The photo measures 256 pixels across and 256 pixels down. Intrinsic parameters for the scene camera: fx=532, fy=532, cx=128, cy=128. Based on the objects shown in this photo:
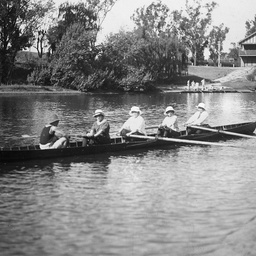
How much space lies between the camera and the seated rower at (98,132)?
2247cm

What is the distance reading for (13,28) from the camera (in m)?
68.1

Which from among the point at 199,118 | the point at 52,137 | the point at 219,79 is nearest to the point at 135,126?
the point at 52,137

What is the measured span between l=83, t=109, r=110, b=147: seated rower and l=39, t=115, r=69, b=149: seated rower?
1.40 metres

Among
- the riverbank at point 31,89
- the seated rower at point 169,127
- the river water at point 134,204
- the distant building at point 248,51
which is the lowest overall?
the river water at point 134,204

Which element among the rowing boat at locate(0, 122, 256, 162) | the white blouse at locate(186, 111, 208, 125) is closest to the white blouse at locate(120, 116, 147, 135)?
the rowing boat at locate(0, 122, 256, 162)

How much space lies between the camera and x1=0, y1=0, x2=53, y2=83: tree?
6731cm

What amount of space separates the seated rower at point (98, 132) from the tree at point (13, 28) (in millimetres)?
47434

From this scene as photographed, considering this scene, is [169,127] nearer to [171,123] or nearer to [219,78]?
[171,123]

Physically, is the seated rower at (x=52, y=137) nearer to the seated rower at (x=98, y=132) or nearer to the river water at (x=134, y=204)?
the river water at (x=134, y=204)

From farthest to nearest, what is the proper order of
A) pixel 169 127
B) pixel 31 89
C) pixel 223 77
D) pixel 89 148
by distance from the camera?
pixel 223 77 → pixel 31 89 → pixel 169 127 → pixel 89 148

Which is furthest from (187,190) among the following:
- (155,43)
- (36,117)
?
(155,43)

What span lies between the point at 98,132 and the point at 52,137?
2095 millimetres

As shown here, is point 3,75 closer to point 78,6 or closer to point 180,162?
point 78,6

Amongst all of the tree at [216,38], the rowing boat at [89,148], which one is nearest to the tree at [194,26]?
the tree at [216,38]
